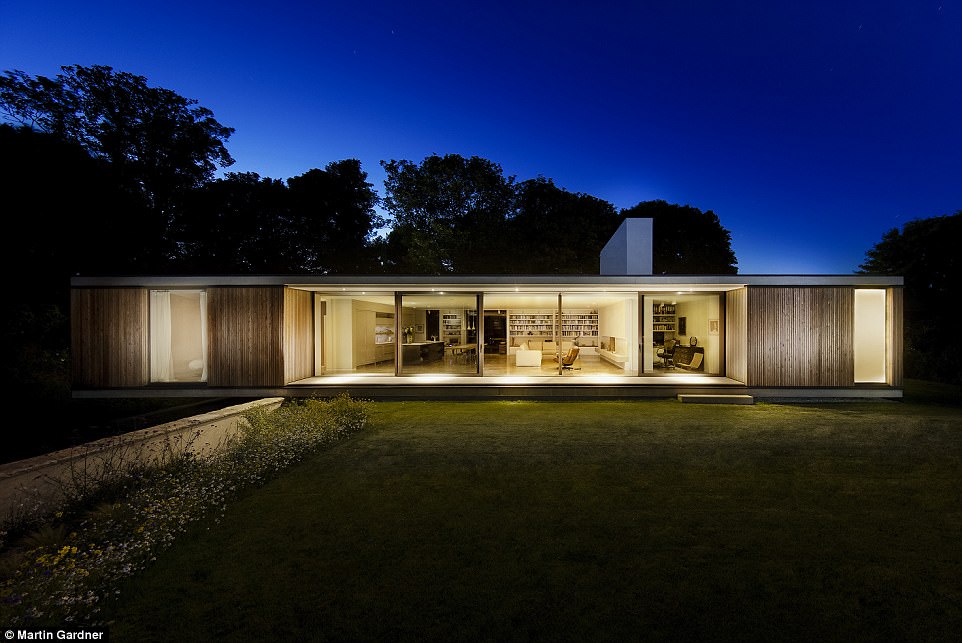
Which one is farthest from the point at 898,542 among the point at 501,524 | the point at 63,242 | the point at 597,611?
the point at 63,242

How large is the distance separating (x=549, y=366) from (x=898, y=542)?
974cm

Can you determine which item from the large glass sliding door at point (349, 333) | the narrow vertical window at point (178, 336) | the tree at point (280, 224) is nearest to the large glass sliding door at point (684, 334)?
the large glass sliding door at point (349, 333)

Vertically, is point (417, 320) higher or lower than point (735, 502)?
higher

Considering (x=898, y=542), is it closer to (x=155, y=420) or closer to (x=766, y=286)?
(x=766, y=286)

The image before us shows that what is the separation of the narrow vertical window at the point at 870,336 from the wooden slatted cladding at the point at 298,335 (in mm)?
13014

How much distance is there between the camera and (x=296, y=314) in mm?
9289

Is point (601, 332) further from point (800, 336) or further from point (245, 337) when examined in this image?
point (245, 337)

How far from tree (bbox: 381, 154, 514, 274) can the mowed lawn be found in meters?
17.9

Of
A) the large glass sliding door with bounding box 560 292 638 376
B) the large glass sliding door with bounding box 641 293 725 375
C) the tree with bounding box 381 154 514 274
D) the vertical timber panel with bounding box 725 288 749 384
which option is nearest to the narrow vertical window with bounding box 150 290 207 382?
the large glass sliding door with bounding box 560 292 638 376

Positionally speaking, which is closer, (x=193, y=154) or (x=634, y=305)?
(x=634, y=305)

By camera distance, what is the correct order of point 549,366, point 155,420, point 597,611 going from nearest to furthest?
point 597,611 < point 155,420 < point 549,366

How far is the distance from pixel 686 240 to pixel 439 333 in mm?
20352

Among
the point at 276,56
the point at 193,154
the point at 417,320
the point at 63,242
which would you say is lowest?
the point at 417,320

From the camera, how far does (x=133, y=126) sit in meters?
18.4
